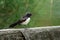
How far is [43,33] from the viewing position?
1.44 meters

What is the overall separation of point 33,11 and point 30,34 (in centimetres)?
38

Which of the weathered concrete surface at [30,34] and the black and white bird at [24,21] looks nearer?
the weathered concrete surface at [30,34]

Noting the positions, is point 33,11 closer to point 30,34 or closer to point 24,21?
point 24,21

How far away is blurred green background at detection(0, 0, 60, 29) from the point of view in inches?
64.6

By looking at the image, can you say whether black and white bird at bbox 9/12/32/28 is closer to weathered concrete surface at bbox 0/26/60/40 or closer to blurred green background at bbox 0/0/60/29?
blurred green background at bbox 0/0/60/29

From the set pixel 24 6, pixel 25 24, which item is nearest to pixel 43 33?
pixel 25 24

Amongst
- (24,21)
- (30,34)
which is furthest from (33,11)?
(30,34)

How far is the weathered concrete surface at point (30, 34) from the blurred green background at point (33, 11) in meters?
0.23

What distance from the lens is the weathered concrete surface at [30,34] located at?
4.37 ft

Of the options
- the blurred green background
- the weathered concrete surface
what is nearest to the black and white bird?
the blurred green background

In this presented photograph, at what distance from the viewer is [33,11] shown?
5.56 ft

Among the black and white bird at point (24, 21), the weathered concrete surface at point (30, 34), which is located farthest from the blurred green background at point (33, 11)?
the weathered concrete surface at point (30, 34)

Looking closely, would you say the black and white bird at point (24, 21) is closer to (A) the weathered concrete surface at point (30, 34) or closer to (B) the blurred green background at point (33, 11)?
(B) the blurred green background at point (33, 11)

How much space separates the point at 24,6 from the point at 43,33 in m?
0.42
